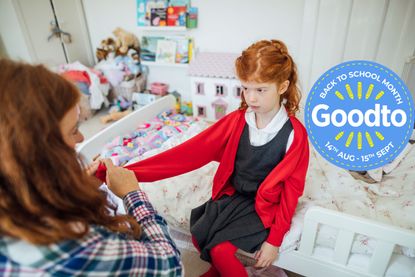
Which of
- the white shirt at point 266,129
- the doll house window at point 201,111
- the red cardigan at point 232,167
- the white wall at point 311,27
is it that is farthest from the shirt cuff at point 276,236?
the doll house window at point 201,111

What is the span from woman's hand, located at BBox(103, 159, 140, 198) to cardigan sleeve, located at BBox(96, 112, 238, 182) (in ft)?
0.63

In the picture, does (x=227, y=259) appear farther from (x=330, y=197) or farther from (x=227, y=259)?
(x=330, y=197)

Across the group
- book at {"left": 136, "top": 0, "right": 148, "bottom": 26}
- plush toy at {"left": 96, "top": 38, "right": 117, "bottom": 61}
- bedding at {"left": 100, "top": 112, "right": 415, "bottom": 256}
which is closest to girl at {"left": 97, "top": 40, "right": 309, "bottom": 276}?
bedding at {"left": 100, "top": 112, "right": 415, "bottom": 256}

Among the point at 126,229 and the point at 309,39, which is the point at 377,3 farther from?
the point at 126,229

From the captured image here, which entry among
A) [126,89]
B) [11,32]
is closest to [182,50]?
[126,89]

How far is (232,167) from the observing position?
106cm

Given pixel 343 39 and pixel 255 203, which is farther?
pixel 343 39

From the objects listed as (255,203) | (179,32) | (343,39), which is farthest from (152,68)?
(255,203)

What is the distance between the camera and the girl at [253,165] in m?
0.91

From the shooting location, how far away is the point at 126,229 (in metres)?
0.62

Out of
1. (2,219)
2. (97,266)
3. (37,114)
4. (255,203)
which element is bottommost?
(255,203)

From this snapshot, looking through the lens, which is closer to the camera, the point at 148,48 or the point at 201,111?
the point at 201,111

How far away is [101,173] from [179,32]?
5.86 feet

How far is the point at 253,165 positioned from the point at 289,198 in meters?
0.17
